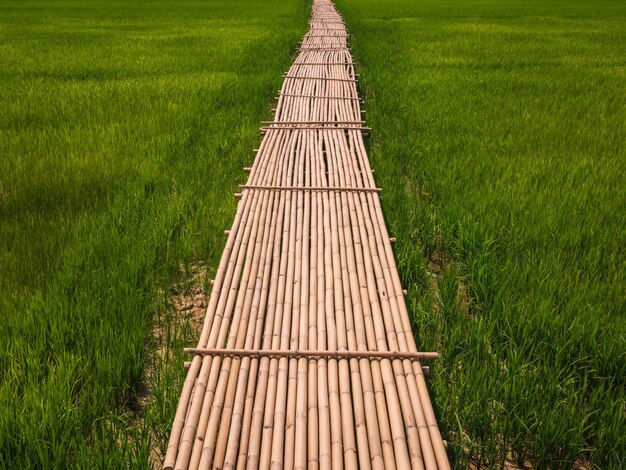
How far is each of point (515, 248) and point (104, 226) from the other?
2244mm

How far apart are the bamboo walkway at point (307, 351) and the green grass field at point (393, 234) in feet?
0.49

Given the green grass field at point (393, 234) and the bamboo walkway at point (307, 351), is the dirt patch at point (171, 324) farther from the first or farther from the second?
the bamboo walkway at point (307, 351)

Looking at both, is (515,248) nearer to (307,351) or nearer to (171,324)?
(307,351)

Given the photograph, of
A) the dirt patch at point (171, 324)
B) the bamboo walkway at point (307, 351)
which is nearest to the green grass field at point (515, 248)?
the bamboo walkway at point (307, 351)

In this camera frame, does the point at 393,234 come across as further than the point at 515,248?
Yes

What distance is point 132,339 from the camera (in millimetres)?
1854

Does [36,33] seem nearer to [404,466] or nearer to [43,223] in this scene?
[43,223]

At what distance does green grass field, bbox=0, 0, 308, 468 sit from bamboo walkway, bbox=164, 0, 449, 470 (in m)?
0.19

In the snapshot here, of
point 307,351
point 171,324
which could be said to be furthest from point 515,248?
point 171,324

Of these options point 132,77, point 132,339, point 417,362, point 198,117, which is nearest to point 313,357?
point 417,362

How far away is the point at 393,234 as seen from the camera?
275cm

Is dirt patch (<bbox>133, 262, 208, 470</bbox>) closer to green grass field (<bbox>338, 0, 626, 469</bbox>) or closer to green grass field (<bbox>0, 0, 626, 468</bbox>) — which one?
green grass field (<bbox>0, 0, 626, 468</bbox>)

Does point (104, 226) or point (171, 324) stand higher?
point (104, 226)

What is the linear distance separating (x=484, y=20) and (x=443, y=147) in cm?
1148
